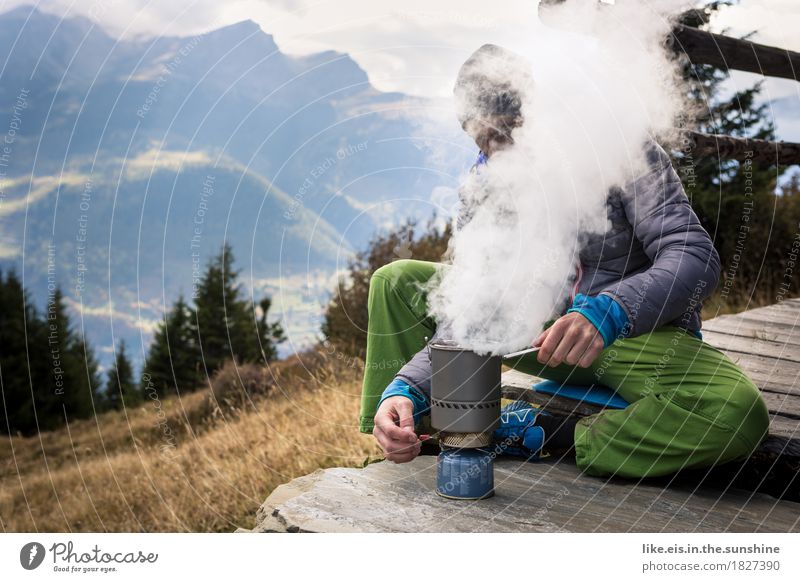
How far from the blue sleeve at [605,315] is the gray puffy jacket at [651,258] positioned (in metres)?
0.02

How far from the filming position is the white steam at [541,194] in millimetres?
1663

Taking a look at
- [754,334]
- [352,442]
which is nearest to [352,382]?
[352,442]

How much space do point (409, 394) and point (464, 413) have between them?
10.0 inches

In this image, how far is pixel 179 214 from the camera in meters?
1.89

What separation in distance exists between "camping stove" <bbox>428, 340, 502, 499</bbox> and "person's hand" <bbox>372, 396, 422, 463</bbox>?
0.07 metres

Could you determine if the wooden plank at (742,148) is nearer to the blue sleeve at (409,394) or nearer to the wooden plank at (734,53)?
the wooden plank at (734,53)

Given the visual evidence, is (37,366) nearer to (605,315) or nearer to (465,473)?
(465,473)

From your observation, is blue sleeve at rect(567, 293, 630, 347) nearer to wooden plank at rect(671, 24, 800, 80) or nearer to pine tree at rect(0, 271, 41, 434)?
wooden plank at rect(671, 24, 800, 80)

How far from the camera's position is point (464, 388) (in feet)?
4.35

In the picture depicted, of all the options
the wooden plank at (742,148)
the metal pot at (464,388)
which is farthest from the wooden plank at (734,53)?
the metal pot at (464,388)

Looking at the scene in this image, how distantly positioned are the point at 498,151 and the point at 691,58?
58.4 inches

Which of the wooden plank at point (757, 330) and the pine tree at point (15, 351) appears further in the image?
the pine tree at point (15, 351)

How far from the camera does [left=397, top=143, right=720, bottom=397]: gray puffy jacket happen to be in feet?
4.73
